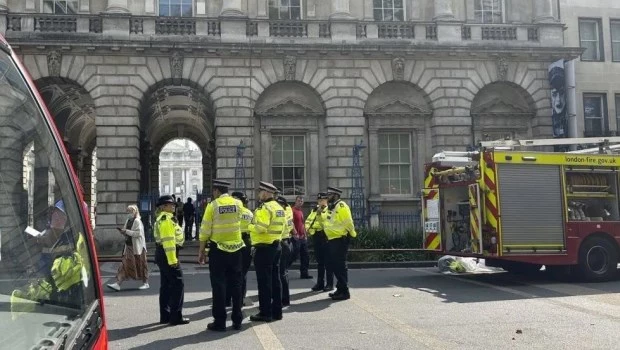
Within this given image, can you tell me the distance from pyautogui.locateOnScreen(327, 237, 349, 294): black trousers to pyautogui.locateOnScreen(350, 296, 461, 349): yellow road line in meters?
0.60

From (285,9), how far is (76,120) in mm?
12083

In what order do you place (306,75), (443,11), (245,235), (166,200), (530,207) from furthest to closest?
1. (443,11)
2. (306,75)
3. (530,207)
4. (245,235)
5. (166,200)

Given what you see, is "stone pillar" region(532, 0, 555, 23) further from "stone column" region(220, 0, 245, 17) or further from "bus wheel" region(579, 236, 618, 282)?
"bus wheel" region(579, 236, 618, 282)

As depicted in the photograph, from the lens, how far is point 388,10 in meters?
23.2

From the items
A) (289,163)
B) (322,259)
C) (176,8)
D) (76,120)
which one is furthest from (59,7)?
(322,259)

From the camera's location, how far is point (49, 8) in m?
21.2

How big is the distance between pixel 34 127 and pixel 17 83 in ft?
0.56

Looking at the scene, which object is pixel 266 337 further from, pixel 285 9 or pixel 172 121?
pixel 172 121

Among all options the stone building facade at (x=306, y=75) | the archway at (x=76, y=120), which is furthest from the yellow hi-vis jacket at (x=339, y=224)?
the archway at (x=76, y=120)

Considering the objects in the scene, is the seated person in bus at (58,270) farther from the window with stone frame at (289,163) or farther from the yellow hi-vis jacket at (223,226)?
the window with stone frame at (289,163)

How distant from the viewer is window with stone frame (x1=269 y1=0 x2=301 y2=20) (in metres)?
22.4

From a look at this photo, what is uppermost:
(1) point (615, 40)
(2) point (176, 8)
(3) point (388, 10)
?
(3) point (388, 10)

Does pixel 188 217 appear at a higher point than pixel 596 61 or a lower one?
lower

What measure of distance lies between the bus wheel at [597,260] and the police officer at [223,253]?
804 centimetres
